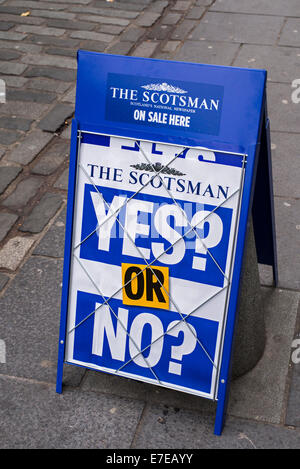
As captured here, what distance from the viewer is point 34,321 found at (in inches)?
144

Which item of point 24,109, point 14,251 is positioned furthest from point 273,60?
point 14,251

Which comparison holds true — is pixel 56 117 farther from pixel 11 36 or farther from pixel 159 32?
pixel 159 32

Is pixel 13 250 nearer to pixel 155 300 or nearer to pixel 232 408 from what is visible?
pixel 155 300

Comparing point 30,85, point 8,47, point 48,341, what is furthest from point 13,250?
point 8,47

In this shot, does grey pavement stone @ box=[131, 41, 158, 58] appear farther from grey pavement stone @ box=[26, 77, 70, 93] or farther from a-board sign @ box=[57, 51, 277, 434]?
a-board sign @ box=[57, 51, 277, 434]

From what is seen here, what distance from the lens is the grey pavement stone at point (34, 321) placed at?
3.37 meters

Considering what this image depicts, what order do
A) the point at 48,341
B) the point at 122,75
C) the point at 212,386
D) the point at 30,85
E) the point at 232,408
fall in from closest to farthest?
the point at 122,75
the point at 212,386
the point at 232,408
the point at 48,341
the point at 30,85

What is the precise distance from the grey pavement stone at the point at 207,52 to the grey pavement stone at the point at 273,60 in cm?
11

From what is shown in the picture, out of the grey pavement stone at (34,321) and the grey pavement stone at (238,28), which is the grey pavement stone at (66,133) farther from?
the grey pavement stone at (238,28)

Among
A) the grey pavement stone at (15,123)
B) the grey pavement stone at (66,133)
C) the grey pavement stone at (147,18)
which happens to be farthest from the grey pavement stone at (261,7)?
the grey pavement stone at (15,123)

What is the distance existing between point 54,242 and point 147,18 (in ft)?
15.0
